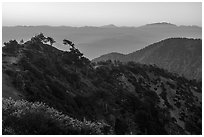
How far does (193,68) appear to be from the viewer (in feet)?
587

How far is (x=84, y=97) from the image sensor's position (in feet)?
111

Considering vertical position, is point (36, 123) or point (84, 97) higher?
point (36, 123)

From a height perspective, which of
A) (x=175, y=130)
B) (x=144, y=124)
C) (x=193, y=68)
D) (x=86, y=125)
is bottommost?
(x=193, y=68)

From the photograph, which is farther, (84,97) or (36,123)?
(84,97)

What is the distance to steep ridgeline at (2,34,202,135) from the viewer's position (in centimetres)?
967

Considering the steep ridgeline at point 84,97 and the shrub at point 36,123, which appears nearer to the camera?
the shrub at point 36,123

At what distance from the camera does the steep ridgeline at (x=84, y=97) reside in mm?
9673

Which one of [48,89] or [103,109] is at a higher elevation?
[48,89]

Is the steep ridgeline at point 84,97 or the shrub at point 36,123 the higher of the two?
the shrub at point 36,123

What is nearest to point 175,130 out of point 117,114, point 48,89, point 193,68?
point 117,114

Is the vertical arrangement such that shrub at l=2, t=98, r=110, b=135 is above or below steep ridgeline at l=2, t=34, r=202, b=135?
above

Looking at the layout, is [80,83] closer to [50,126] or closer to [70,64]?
[70,64]

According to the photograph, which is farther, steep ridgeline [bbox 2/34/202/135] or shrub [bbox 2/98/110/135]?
steep ridgeline [bbox 2/34/202/135]

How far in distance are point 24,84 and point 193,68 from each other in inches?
6486
